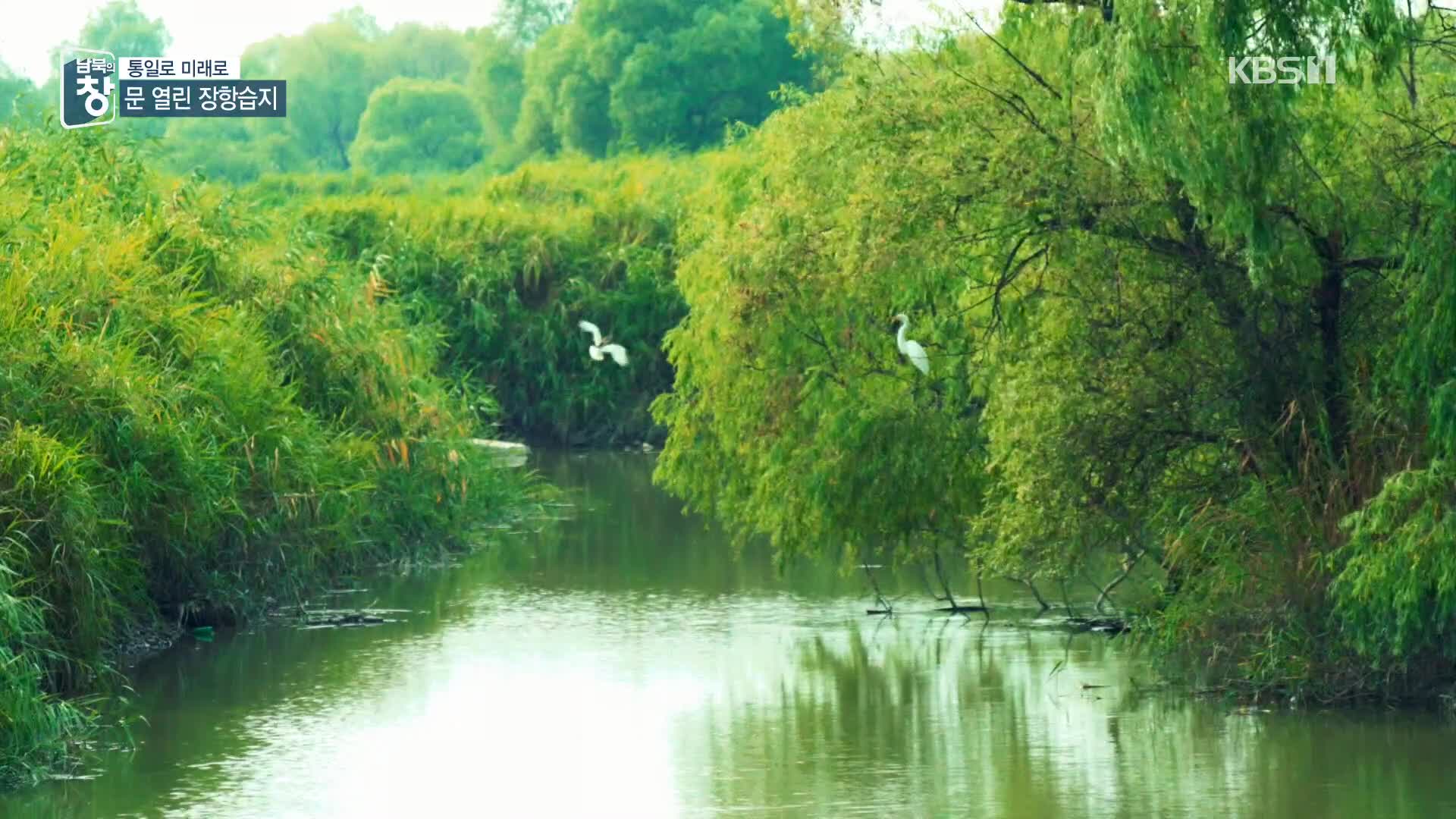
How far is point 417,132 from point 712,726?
58.6 m

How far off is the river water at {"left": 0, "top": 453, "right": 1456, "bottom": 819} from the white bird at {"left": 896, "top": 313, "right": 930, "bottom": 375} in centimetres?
180

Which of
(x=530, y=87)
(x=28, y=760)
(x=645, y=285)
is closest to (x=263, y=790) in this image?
(x=28, y=760)

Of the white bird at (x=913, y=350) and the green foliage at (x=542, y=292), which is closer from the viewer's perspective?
the white bird at (x=913, y=350)

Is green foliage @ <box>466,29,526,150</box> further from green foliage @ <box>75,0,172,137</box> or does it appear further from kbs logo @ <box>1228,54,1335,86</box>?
kbs logo @ <box>1228,54,1335,86</box>

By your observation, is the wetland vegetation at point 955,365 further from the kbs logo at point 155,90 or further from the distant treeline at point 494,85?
the distant treeline at point 494,85

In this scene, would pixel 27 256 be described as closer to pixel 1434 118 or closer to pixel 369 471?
pixel 369 471

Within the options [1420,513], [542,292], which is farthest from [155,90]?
[1420,513]

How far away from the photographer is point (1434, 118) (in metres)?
11.7

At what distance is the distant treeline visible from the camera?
52531mm

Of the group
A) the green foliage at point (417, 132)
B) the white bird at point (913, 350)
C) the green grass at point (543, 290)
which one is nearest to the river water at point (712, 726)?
the white bird at point (913, 350)

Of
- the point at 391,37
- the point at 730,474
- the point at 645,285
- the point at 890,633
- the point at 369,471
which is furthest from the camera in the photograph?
the point at 391,37

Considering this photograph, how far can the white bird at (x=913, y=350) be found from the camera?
1442 centimetres

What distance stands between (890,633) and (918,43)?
3.95 meters

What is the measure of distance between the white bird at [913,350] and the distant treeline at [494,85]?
53.1 ft
